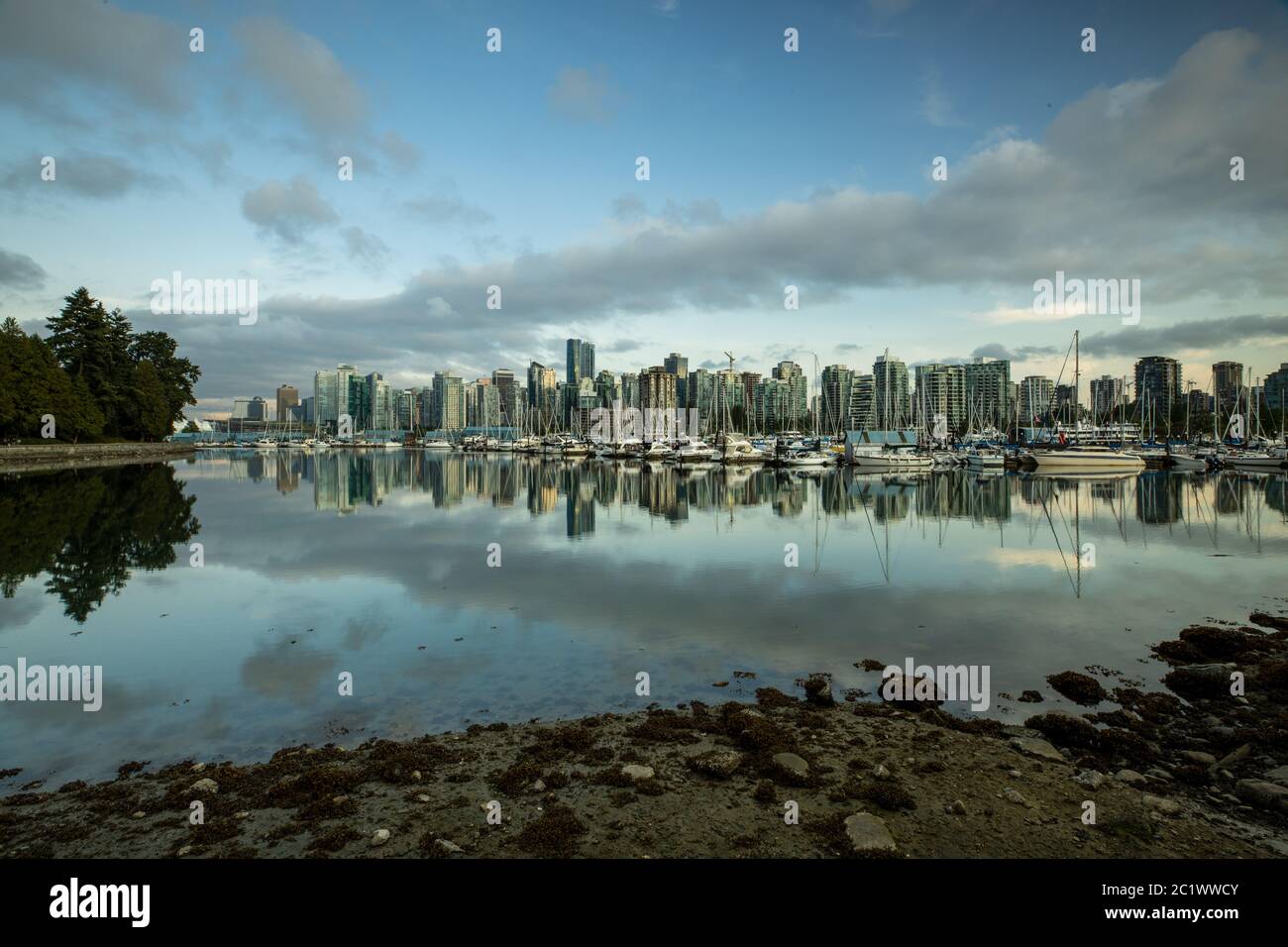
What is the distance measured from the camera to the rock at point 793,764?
9688 millimetres

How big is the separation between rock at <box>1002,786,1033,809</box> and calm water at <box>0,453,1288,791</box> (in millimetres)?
4213

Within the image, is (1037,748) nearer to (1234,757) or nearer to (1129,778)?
(1129,778)

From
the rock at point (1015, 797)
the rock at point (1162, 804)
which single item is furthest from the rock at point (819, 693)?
the rock at point (1162, 804)

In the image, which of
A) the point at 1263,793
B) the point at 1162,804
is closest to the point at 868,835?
the point at 1162,804

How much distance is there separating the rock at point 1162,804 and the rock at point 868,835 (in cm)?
387

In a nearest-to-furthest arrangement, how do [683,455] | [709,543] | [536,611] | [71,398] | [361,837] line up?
1. [361,837]
2. [536,611]
3. [709,543]
4. [71,398]
5. [683,455]

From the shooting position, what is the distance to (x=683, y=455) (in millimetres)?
117375

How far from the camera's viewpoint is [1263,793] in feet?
29.7

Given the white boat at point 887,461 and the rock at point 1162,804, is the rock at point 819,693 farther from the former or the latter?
the white boat at point 887,461

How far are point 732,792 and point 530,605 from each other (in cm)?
1306
